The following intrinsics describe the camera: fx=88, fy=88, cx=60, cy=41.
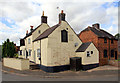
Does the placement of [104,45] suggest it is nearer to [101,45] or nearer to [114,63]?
[101,45]

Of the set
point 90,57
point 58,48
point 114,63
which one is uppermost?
point 58,48

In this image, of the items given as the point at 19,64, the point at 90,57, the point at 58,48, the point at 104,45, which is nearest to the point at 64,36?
the point at 58,48

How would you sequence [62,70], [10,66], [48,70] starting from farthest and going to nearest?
[10,66], [62,70], [48,70]

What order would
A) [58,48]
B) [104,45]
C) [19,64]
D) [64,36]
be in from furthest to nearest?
[104,45]
[19,64]
[64,36]
[58,48]

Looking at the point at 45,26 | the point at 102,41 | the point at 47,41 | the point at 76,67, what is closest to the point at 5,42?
the point at 45,26

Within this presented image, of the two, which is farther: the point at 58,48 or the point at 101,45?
the point at 101,45

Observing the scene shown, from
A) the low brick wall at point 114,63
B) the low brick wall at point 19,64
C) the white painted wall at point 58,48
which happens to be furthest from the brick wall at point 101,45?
the low brick wall at point 19,64

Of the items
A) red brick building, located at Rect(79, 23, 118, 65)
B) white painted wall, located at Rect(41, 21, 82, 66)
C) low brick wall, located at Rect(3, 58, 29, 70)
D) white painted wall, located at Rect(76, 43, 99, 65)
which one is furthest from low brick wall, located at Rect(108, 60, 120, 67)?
low brick wall, located at Rect(3, 58, 29, 70)

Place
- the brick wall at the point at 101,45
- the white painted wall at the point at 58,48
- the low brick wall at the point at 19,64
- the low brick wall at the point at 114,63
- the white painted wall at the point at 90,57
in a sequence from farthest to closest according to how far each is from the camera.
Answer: the brick wall at the point at 101,45 < the low brick wall at the point at 114,63 < the low brick wall at the point at 19,64 < the white painted wall at the point at 90,57 < the white painted wall at the point at 58,48

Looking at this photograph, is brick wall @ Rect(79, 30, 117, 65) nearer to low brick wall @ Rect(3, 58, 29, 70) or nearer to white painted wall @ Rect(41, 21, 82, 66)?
white painted wall @ Rect(41, 21, 82, 66)

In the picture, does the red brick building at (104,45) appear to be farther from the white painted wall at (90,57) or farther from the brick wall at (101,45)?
the white painted wall at (90,57)

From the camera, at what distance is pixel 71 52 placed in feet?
59.8

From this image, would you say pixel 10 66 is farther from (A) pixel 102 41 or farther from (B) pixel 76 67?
(A) pixel 102 41

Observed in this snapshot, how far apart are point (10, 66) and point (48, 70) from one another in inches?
436
